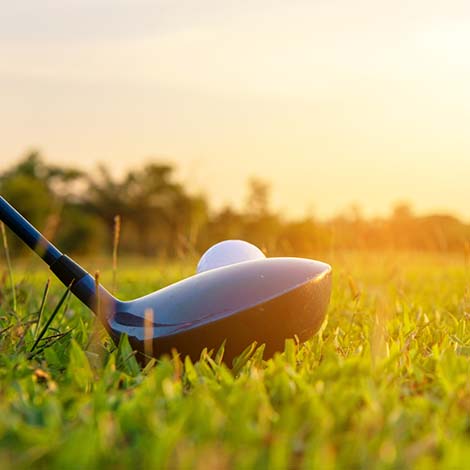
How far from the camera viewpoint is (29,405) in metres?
1.71

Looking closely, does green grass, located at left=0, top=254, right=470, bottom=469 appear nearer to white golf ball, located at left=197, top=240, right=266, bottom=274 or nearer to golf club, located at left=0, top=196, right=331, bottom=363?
golf club, located at left=0, top=196, right=331, bottom=363

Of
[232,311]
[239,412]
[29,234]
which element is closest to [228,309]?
[232,311]

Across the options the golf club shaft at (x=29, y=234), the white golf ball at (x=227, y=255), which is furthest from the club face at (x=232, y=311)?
the white golf ball at (x=227, y=255)

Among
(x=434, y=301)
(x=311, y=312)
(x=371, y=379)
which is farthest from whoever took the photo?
(x=434, y=301)

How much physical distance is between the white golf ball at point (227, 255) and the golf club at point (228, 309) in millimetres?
468

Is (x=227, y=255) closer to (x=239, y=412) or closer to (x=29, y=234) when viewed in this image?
(x=29, y=234)

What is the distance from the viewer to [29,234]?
8.23 ft

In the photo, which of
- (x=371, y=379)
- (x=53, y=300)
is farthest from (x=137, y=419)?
(x=53, y=300)

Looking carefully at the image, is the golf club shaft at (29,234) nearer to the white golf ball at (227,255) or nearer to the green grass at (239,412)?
the green grass at (239,412)

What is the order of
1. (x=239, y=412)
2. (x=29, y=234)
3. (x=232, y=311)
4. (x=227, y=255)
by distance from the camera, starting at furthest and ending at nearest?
(x=227, y=255), (x=29, y=234), (x=232, y=311), (x=239, y=412)

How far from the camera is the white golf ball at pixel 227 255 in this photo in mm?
2920

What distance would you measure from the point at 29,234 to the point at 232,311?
32.2 inches

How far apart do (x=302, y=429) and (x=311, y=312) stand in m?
0.87

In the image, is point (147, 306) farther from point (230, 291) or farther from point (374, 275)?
point (374, 275)
